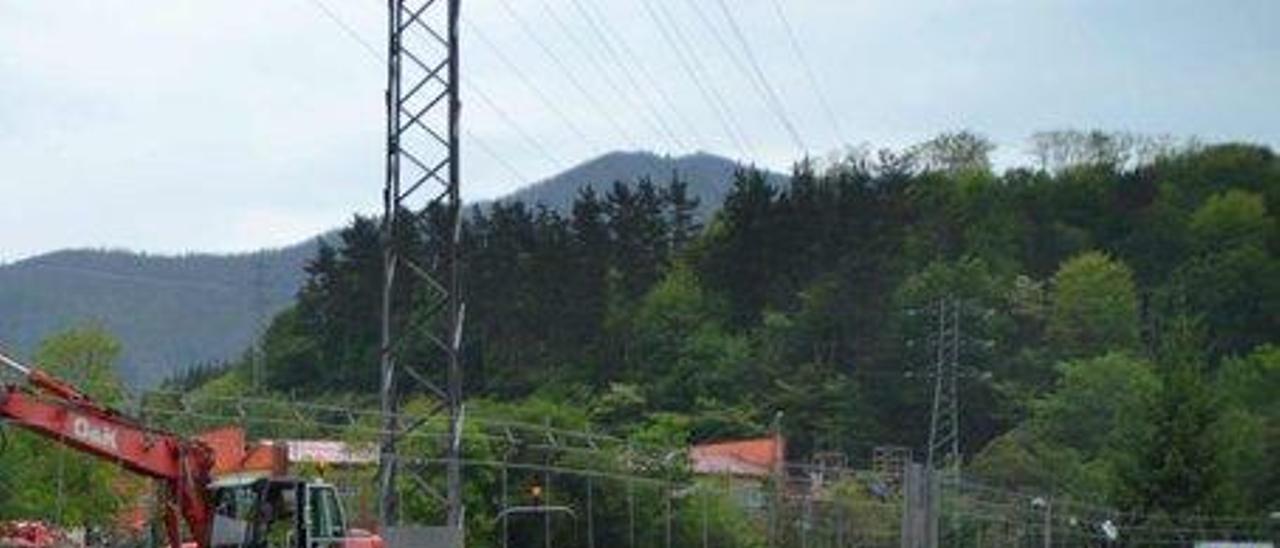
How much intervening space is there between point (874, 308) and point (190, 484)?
9765 cm

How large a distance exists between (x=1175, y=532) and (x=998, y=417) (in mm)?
27609

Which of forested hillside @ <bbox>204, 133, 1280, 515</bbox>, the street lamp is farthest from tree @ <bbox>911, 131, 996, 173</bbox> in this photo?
the street lamp

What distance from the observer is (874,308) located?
401 feet

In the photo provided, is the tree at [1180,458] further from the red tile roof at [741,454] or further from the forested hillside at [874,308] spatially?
the red tile roof at [741,454]

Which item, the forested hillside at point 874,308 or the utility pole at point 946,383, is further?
the forested hillside at point 874,308

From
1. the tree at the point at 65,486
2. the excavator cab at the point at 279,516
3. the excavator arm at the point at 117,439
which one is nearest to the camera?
the excavator arm at the point at 117,439

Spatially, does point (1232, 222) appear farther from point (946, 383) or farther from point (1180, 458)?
point (1180, 458)

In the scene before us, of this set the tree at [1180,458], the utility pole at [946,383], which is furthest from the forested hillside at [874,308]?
the tree at [1180,458]

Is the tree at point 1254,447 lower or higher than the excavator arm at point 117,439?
lower

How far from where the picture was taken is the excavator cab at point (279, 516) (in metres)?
26.0

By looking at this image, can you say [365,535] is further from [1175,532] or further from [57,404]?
[1175,532]

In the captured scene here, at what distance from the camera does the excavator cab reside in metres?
26.0

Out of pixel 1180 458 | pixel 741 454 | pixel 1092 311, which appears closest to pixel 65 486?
pixel 741 454

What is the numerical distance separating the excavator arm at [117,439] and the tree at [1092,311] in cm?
10421
